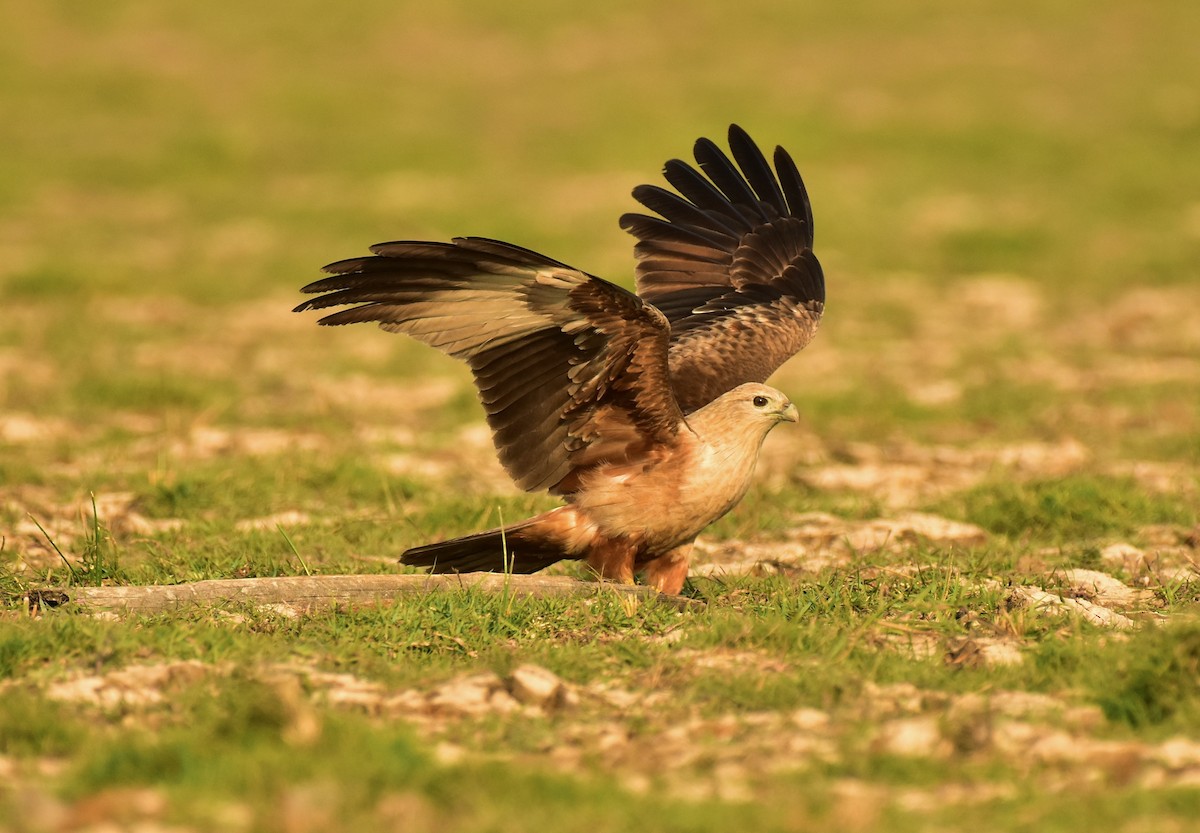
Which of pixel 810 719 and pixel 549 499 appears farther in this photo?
pixel 549 499

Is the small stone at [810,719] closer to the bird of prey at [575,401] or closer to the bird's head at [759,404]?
the bird of prey at [575,401]

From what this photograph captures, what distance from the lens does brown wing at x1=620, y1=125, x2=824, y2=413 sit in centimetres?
798

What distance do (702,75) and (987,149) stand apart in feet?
16.7

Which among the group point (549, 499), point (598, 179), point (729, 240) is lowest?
point (549, 499)

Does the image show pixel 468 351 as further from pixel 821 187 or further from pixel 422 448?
pixel 821 187

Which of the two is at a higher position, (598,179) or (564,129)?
(564,129)

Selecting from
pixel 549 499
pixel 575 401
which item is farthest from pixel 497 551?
pixel 549 499

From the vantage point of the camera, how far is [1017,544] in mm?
7145

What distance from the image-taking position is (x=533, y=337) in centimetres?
A: 597

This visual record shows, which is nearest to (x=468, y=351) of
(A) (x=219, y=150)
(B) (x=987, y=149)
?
(A) (x=219, y=150)

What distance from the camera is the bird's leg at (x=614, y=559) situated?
20.5 ft

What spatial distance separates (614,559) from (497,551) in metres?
0.46

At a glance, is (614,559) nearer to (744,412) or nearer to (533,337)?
(744,412)

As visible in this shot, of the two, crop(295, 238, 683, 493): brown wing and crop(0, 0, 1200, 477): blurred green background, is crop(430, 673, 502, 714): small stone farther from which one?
crop(0, 0, 1200, 477): blurred green background
